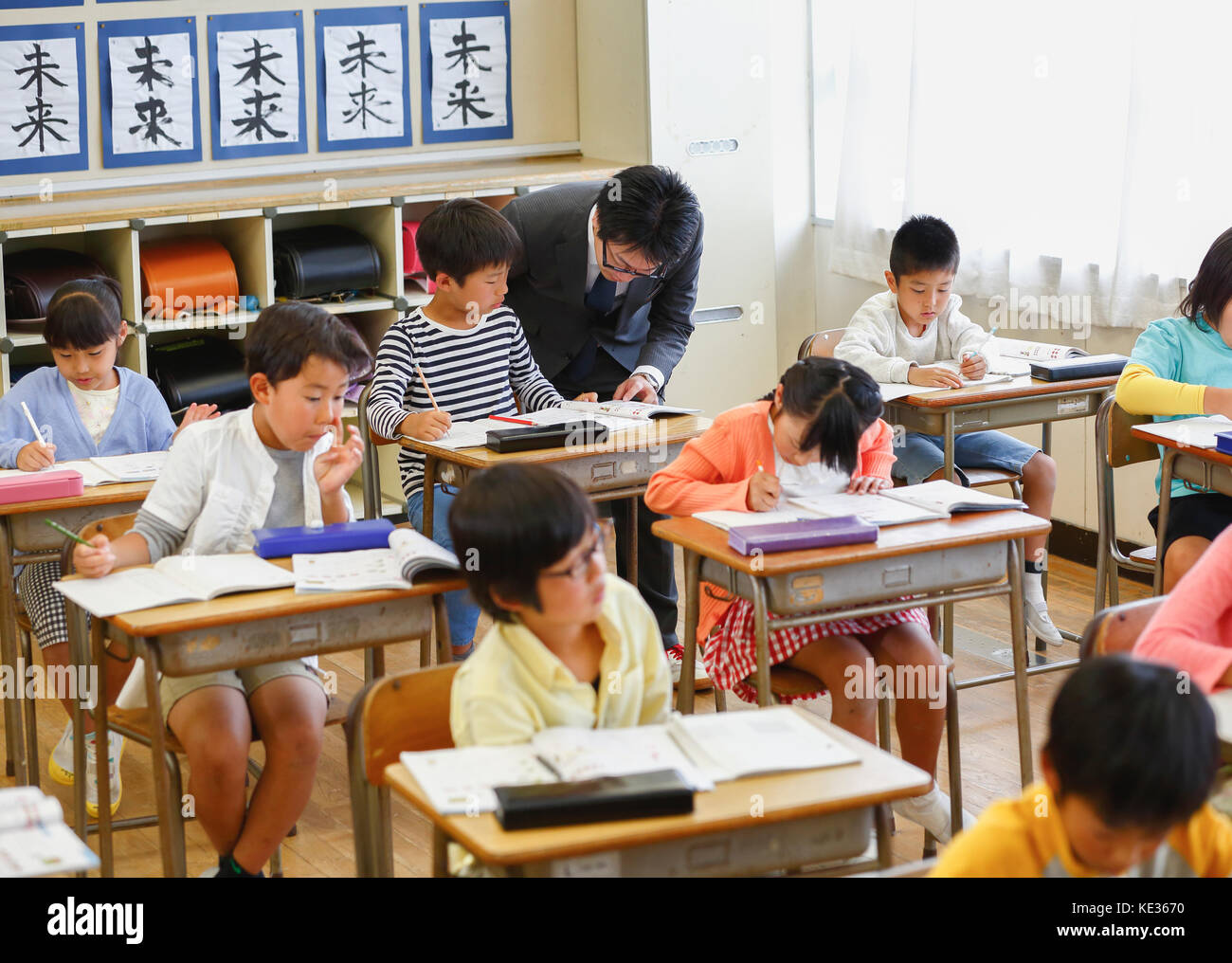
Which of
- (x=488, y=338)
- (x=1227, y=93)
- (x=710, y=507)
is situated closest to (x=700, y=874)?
(x=710, y=507)

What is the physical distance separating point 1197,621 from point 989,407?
64.1 inches

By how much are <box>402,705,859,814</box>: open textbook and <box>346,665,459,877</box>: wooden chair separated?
0.21 metres

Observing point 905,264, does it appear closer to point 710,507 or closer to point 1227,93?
point 1227,93

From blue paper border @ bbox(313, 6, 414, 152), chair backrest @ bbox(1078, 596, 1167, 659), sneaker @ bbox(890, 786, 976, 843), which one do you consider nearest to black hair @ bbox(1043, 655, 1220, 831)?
chair backrest @ bbox(1078, 596, 1167, 659)

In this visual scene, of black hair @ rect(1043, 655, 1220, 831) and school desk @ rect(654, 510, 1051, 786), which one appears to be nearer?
black hair @ rect(1043, 655, 1220, 831)

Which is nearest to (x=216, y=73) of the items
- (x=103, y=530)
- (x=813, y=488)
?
(x=103, y=530)

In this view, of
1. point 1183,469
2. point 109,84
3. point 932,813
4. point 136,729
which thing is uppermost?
point 109,84

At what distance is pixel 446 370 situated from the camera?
11.7ft

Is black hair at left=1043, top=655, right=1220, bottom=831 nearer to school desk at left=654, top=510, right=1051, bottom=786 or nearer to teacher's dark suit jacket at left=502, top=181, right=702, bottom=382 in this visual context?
school desk at left=654, top=510, right=1051, bottom=786

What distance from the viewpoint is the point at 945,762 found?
3322mm

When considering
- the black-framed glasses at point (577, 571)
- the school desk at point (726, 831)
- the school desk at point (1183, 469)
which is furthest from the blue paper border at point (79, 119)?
the school desk at point (726, 831)

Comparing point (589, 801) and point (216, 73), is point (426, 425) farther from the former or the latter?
point (216, 73)

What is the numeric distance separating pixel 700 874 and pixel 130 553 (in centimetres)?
130

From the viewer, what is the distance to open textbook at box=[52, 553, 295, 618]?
227cm
